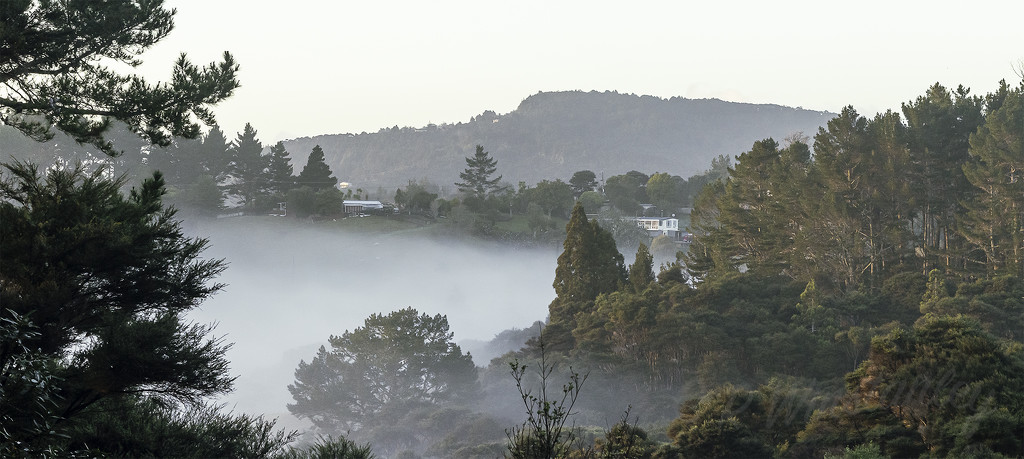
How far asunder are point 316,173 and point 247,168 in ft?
19.2

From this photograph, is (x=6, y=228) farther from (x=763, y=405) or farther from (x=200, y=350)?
(x=763, y=405)

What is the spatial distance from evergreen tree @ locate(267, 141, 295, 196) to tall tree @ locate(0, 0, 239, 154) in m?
62.0

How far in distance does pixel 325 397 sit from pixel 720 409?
27.7 meters

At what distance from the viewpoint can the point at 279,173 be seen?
73.9 m

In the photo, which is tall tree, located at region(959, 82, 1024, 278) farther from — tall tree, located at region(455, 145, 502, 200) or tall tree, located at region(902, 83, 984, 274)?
tall tree, located at region(455, 145, 502, 200)

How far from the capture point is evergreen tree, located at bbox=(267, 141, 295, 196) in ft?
241

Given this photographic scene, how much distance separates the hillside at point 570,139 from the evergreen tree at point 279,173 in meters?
59.2

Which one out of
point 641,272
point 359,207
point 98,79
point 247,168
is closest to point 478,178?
→ point 359,207

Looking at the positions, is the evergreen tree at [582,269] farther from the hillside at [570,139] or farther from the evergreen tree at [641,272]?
the hillside at [570,139]

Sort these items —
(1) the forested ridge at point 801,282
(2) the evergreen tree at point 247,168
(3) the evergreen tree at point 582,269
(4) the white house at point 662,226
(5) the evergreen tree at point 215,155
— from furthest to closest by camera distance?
(4) the white house at point 662,226
(2) the evergreen tree at point 247,168
(5) the evergreen tree at point 215,155
(3) the evergreen tree at point 582,269
(1) the forested ridge at point 801,282

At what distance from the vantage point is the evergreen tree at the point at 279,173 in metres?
73.3

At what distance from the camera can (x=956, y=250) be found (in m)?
27.7

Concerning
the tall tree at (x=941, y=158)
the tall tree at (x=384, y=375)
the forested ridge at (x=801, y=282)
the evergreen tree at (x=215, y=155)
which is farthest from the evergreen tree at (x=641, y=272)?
the evergreen tree at (x=215, y=155)

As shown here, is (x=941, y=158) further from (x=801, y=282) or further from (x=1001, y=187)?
(x=801, y=282)
